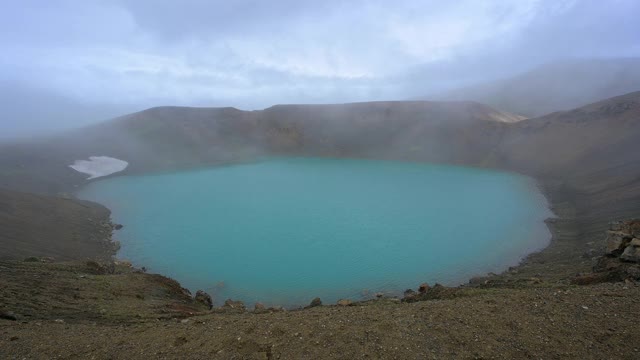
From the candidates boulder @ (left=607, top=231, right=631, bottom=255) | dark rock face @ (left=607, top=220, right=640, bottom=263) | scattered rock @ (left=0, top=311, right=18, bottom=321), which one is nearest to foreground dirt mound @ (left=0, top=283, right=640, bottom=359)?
scattered rock @ (left=0, top=311, right=18, bottom=321)

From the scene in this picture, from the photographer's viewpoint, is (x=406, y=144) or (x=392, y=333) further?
(x=406, y=144)

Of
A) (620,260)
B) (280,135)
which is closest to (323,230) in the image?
(620,260)

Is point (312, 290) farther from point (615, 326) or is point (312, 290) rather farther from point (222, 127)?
point (222, 127)

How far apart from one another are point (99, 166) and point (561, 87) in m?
111

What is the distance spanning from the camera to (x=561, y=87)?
106 meters

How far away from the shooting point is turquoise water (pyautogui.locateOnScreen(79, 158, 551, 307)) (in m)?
18.2

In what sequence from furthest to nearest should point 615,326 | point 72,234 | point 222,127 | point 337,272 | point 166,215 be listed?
point 222,127 < point 166,215 < point 72,234 < point 337,272 < point 615,326

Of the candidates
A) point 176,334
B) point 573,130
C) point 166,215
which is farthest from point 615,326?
point 573,130

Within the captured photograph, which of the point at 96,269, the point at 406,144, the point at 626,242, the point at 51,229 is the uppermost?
the point at 406,144

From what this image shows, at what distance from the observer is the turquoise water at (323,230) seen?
18172 mm

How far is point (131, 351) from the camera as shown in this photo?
713 cm

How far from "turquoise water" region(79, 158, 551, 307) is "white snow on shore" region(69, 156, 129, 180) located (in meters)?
5.45

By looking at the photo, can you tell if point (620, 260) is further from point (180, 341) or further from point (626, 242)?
point (180, 341)

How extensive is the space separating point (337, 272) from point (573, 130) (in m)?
44.9
